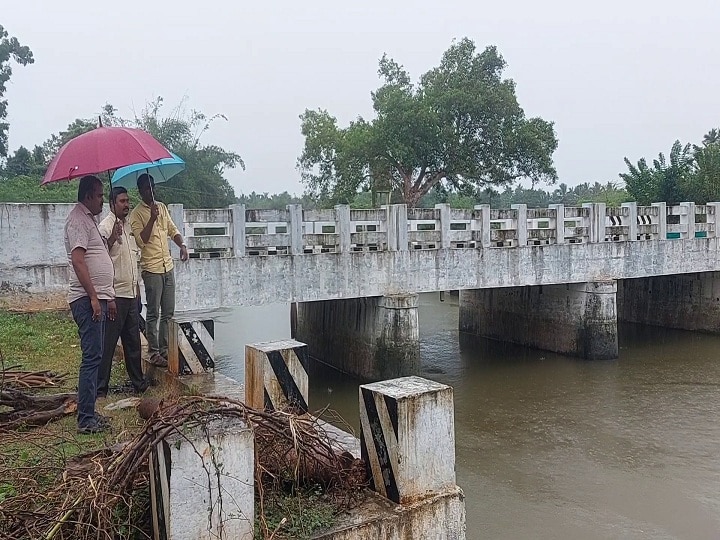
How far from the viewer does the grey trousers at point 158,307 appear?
5.12 metres

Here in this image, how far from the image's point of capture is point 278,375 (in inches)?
156

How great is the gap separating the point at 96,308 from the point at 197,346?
141cm

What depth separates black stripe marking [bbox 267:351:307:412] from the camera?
13.0 feet

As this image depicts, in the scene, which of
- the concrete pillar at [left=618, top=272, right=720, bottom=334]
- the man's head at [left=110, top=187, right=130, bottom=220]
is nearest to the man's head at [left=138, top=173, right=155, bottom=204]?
the man's head at [left=110, top=187, right=130, bottom=220]

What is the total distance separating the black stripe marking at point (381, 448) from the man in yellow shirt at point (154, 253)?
8.27 feet

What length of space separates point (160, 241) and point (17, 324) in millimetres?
3240

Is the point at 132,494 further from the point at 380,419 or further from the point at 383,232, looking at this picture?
the point at 383,232

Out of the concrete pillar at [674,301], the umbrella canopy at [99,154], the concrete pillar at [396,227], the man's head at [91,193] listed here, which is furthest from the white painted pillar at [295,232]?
the concrete pillar at [674,301]

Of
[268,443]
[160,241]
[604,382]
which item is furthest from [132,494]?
[604,382]

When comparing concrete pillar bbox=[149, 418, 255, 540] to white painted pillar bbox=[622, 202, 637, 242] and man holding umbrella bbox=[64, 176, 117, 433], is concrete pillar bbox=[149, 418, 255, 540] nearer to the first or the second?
man holding umbrella bbox=[64, 176, 117, 433]

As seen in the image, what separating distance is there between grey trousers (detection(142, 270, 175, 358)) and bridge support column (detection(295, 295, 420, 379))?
5.78 meters

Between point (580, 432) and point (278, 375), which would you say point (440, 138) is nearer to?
point (580, 432)

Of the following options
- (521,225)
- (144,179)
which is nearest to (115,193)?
(144,179)

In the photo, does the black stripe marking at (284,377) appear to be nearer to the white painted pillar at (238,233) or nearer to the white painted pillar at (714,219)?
the white painted pillar at (238,233)
